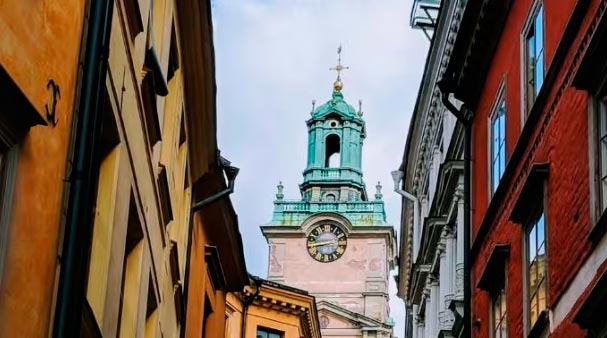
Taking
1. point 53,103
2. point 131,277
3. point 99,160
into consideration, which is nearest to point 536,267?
point 131,277

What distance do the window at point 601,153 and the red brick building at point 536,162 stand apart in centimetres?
1

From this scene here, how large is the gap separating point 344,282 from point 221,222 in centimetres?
7314

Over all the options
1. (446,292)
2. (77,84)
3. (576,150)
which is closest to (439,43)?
(446,292)

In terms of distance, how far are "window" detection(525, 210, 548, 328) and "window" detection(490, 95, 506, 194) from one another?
8.75 ft

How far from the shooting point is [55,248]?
10266mm

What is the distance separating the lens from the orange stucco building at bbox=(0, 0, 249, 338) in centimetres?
920

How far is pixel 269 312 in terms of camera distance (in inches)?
1586

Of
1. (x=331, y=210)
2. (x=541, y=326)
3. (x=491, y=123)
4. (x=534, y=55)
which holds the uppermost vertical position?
(x=331, y=210)

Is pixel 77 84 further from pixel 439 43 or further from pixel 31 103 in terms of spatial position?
pixel 439 43

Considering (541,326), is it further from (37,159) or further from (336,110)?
(336,110)

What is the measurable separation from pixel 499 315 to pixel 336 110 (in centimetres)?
8624

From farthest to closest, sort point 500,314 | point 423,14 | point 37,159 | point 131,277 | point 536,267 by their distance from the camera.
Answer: point 423,14, point 500,314, point 536,267, point 131,277, point 37,159

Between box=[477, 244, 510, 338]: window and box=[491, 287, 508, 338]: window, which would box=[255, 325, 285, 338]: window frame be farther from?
box=[491, 287, 508, 338]: window

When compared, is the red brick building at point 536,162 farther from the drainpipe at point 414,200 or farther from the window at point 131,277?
the drainpipe at point 414,200
